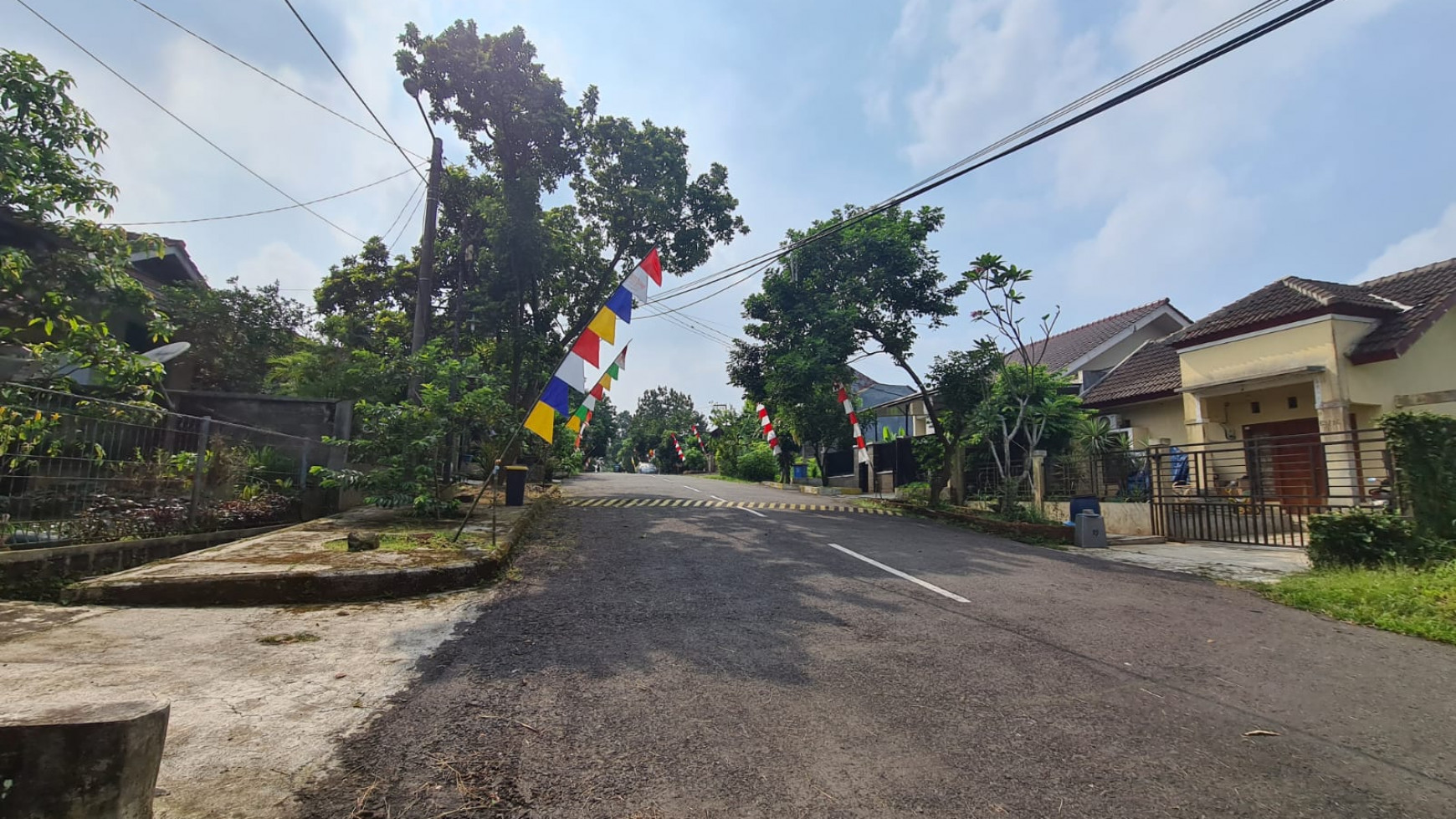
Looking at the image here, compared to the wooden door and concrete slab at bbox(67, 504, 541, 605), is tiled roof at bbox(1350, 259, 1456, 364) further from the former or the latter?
concrete slab at bbox(67, 504, 541, 605)

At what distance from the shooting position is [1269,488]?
12328 mm

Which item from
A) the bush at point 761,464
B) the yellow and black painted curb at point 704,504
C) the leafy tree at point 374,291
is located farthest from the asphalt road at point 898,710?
the bush at point 761,464

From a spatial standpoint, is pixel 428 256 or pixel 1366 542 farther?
pixel 428 256

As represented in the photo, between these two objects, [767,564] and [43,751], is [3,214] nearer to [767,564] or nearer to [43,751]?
[43,751]

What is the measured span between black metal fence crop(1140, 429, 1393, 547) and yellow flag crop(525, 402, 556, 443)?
10.6m

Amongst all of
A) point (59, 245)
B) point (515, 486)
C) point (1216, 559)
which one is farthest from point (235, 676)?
point (1216, 559)

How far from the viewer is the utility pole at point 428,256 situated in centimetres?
1175

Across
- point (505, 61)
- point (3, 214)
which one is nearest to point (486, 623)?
point (3, 214)

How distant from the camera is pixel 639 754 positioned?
2721mm

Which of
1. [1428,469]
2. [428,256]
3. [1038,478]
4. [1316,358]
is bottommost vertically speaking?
[1038,478]

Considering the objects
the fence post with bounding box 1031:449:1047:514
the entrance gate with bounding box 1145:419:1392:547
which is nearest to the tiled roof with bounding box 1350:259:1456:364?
the entrance gate with bounding box 1145:419:1392:547

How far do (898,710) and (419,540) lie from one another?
576 cm

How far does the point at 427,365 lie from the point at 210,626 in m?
5.86

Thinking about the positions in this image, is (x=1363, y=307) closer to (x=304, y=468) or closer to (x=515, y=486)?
(x=515, y=486)
